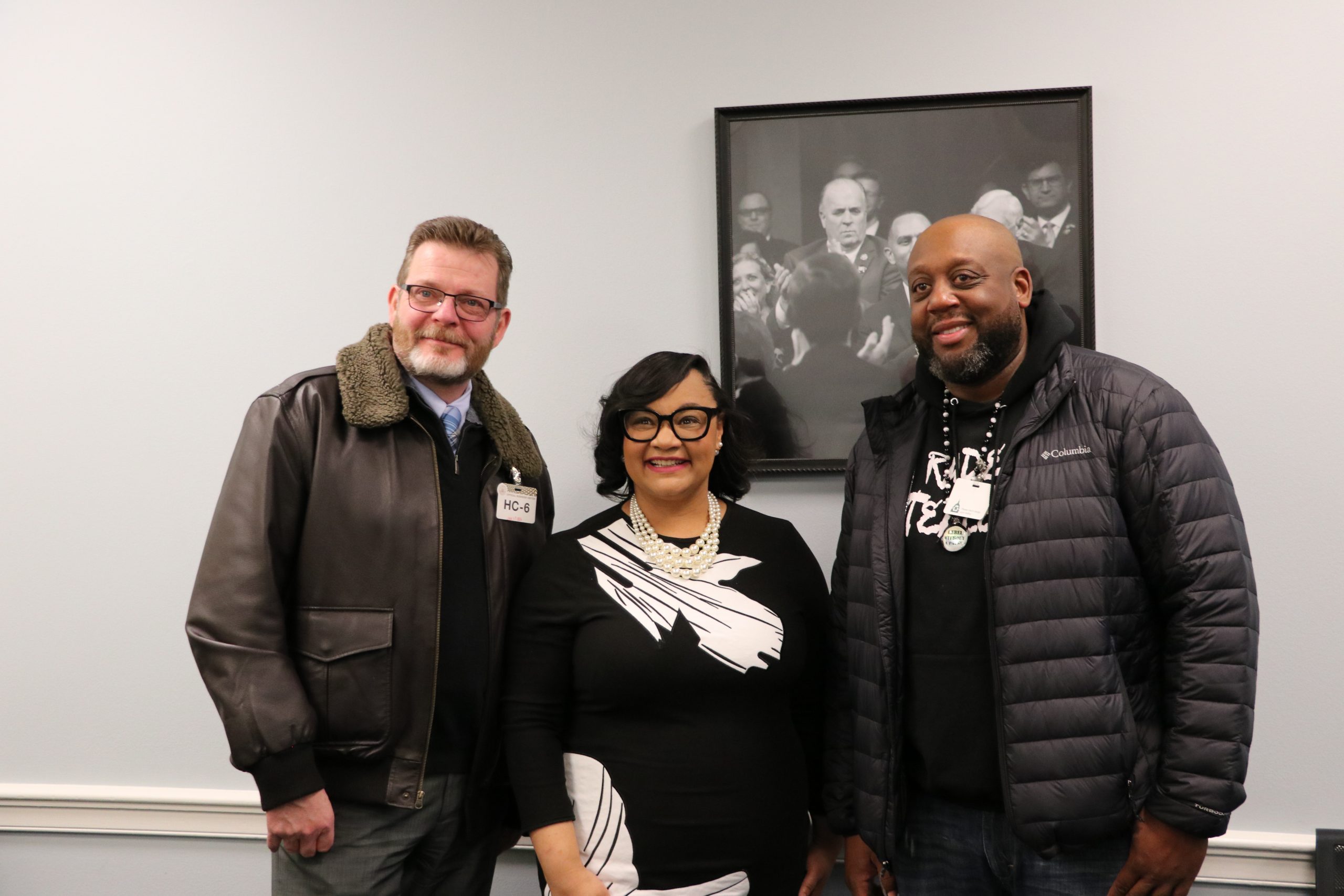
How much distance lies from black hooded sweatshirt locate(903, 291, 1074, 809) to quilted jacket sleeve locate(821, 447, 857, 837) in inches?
5.4

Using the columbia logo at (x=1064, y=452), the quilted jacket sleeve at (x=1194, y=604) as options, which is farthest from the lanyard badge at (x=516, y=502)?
the quilted jacket sleeve at (x=1194, y=604)

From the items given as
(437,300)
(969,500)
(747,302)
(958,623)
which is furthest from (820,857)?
(437,300)

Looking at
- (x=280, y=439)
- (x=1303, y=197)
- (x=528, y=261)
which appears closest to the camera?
(x=280, y=439)

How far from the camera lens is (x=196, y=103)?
2.26 metres

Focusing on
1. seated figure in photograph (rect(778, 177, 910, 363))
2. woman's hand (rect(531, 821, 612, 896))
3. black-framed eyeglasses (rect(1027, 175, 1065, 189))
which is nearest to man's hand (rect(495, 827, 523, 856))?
woman's hand (rect(531, 821, 612, 896))

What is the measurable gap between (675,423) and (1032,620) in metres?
0.75

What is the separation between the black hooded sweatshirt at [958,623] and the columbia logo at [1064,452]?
7 centimetres

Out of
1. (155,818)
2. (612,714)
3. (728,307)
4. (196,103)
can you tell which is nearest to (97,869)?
(155,818)

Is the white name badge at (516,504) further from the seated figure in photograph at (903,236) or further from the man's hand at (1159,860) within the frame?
the man's hand at (1159,860)

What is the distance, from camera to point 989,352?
157 centimetres

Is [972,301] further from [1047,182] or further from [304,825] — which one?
[304,825]

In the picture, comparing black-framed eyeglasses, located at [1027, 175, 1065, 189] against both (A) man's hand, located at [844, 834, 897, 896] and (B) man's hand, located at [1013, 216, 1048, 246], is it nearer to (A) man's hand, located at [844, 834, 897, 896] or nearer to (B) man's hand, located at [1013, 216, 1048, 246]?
(B) man's hand, located at [1013, 216, 1048, 246]

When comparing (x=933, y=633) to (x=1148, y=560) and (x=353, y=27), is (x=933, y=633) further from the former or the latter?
(x=353, y=27)

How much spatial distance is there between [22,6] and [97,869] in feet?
7.65
